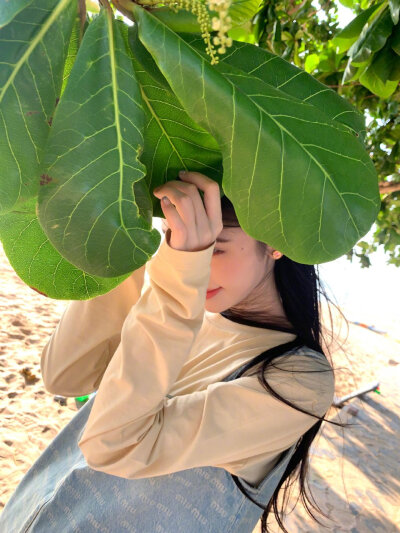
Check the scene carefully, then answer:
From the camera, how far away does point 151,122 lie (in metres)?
0.60

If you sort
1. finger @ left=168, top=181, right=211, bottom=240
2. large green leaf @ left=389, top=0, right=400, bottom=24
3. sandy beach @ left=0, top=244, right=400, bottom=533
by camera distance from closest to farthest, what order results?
finger @ left=168, top=181, right=211, bottom=240, large green leaf @ left=389, top=0, right=400, bottom=24, sandy beach @ left=0, top=244, right=400, bottom=533

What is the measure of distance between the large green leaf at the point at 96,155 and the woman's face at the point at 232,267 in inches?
22.8

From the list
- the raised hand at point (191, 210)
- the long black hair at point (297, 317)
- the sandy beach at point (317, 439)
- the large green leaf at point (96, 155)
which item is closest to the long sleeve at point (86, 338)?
the long black hair at point (297, 317)

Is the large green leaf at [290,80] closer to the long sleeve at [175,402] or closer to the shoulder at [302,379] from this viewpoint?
the long sleeve at [175,402]

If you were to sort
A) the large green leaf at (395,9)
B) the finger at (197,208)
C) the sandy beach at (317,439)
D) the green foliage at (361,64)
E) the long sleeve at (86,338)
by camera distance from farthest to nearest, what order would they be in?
the sandy beach at (317,439)
the long sleeve at (86,338)
the green foliage at (361,64)
the large green leaf at (395,9)
the finger at (197,208)

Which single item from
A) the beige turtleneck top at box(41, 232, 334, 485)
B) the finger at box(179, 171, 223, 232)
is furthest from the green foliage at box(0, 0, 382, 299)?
the beige turtleneck top at box(41, 232, 334, 485)

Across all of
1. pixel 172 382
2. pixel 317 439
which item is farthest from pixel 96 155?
pixel 317 439

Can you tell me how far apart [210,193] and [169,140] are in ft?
0.37

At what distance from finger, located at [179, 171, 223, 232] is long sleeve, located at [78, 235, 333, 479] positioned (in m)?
0.06

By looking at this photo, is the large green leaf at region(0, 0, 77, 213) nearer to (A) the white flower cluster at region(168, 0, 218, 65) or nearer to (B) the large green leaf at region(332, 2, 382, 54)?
(A) the white flower cluster at region(168, 0, 218, 65)

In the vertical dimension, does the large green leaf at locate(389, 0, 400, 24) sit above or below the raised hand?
above

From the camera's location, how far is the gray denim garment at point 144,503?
1067 millimetres

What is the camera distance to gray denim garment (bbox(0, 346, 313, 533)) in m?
1.07

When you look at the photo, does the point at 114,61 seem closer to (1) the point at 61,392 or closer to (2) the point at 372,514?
(1) the point at 61,392
